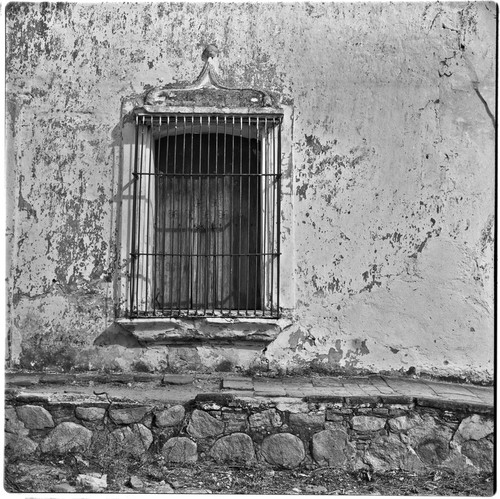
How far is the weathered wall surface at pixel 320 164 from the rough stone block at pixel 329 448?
657 mm

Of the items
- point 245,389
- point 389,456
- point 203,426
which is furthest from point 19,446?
point 389,456

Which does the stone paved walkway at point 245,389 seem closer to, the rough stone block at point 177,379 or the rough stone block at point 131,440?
the rough stone block at point 177,379

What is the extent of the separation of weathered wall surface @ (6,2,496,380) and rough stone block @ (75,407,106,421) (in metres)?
0.62

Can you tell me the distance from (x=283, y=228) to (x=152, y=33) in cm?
193

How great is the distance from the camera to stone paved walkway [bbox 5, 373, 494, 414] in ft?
15.9

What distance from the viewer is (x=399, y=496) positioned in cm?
467

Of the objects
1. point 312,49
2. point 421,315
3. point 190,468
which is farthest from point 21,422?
point 312,49

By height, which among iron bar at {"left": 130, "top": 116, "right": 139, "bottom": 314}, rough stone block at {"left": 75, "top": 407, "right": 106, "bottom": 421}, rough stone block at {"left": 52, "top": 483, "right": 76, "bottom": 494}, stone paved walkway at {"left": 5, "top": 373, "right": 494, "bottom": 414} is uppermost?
iron bar at {"left": 130, "top": 116, "right": 139, "bottom": 314}

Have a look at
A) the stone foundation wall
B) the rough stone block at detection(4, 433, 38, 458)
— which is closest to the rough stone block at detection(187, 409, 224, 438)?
the stone foundation wall

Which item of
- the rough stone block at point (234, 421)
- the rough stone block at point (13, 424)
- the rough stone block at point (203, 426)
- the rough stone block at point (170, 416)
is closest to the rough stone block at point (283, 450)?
the rough stone block at point (234, 421)

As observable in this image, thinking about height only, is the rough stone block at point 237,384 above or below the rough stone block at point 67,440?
above

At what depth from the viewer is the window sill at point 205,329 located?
17.2 feet

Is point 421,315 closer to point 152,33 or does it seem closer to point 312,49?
point 312,49

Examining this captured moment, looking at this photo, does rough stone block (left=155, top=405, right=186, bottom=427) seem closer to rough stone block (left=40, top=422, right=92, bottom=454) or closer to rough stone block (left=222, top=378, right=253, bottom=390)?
rough stone block (left=222, top=378, right=253, bottom=390)
